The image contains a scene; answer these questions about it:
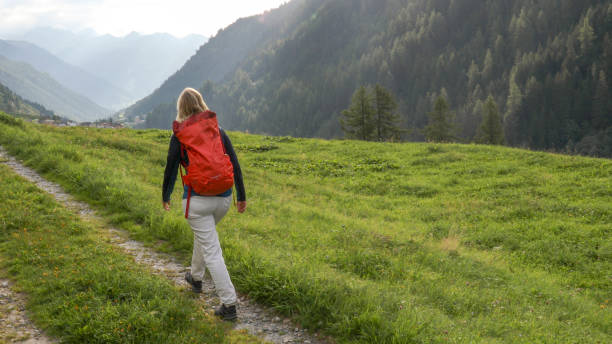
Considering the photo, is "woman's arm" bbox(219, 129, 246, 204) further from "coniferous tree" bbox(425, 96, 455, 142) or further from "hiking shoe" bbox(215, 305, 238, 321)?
"coniferous tree" bbox(425, 96, 455, 142)

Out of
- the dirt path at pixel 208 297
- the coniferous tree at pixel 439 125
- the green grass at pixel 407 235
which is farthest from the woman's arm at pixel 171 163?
the coniferous tree at pixel 439 125

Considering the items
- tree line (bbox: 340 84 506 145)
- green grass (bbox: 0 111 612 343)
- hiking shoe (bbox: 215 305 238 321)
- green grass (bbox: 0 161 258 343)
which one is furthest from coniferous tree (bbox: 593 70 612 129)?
green grass (bbox: 0 161 258 343)

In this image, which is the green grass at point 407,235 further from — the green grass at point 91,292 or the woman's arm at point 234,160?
the woman's arm at point 234,160

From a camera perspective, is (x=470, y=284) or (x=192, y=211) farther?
(x=470, y=284)

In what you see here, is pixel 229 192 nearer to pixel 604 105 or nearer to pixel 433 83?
pixel 604 105

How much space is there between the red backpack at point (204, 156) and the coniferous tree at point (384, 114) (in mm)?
47659

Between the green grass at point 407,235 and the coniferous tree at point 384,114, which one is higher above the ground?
the coniferous tree at point 384,114

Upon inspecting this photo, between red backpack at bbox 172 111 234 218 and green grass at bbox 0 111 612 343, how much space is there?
6.62 ft

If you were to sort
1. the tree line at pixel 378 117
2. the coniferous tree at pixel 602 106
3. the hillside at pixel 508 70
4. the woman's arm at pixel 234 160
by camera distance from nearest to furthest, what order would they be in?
the woman's arm at pixel 234 160, the tree line at pixel 378 117, the coniferous tree at pixel 602 106, the hillside at pixel 508 70

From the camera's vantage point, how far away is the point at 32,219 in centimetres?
845

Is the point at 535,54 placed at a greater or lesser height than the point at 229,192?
greater

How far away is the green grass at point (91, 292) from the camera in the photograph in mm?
4918

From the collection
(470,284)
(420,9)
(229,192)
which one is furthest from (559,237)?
(420,9)

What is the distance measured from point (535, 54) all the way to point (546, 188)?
6095 inches
